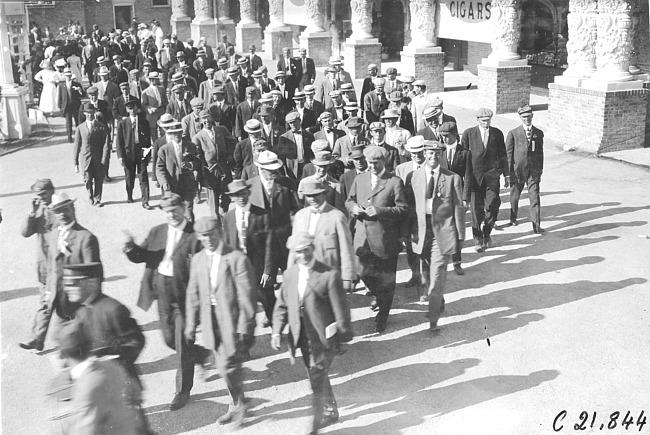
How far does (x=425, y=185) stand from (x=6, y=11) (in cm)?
1394

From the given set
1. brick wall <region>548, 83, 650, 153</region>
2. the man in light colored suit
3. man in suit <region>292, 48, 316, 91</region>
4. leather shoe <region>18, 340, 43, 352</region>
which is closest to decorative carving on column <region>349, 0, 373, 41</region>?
man in suit <region>292, 48, 316, 91</region>

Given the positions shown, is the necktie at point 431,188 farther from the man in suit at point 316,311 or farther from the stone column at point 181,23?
the stone column at point 181,23

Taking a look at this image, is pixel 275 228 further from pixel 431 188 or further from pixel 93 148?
pixel 93 148

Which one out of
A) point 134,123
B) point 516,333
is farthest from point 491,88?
point 516,333

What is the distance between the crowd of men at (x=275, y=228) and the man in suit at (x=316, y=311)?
0.01m

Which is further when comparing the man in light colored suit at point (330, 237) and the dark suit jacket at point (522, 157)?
the dark suit jacket at point (522, 157)

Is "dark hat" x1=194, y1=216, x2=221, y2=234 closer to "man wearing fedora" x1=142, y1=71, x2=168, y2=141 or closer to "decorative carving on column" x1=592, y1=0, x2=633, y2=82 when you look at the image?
"man wearing fedora" x1=142, y1=71, x2=168, y2=141

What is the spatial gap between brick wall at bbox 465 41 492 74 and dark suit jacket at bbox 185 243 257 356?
67.6 feet

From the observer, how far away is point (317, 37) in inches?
1156

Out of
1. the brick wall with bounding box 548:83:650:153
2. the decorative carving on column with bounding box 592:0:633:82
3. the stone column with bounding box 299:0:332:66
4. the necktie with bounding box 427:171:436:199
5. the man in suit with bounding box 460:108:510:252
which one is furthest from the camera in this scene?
the stone column with bounding box 299:0:332:66

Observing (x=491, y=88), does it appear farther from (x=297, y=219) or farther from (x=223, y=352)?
(x=223, y=352)

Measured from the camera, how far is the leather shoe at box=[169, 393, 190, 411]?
632cm

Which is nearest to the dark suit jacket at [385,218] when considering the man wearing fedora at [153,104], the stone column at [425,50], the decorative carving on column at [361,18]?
the man wearing fedora at [153,104]

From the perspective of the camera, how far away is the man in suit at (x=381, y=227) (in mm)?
7613
